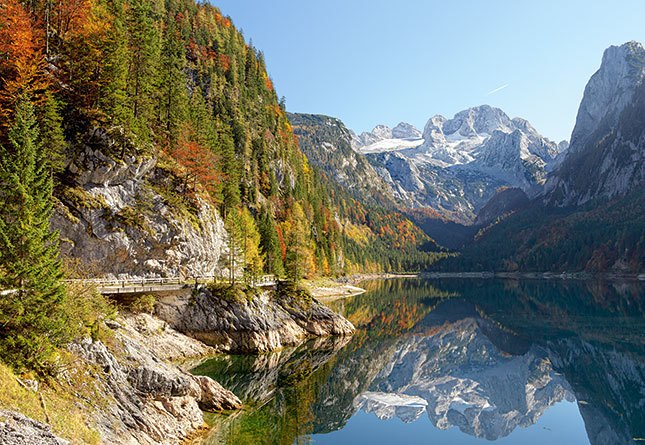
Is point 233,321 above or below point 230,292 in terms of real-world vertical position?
below

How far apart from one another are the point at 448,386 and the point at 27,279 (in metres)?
44.7

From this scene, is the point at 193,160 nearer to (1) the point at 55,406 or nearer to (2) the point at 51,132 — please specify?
(2) the point at 51,132

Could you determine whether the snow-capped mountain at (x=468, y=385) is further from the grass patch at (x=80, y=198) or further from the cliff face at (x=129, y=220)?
the grass patch at (x=80, y=198)

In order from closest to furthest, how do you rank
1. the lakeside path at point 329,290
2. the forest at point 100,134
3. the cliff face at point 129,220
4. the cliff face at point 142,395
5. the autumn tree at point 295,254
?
the forest at point 100,134 < the cliff face at point 142,395 < the cliff face at point 129,220 < the autumn tree at point 295,254 < the lakeside path at point 329,290

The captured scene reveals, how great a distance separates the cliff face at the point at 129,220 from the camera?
45.6 meters

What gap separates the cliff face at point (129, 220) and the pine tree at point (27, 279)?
21.8 metres

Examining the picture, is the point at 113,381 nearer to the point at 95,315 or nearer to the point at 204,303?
the point at 95,315

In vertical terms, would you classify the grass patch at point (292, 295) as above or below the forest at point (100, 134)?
below

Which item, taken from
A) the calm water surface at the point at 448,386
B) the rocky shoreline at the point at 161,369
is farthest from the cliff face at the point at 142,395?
the calm water surface at the point at 448,386

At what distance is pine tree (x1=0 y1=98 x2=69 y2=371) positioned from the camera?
803 inches

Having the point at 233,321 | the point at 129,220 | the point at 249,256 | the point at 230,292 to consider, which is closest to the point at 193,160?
the point at 249,256

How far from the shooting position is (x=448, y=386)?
5053 cm

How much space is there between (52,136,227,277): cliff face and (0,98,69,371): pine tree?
21782 mm

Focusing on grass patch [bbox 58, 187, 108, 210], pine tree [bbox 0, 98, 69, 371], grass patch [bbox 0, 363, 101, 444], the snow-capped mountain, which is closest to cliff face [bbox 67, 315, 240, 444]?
grass patch [bbox 0, 363, 101, 444]
